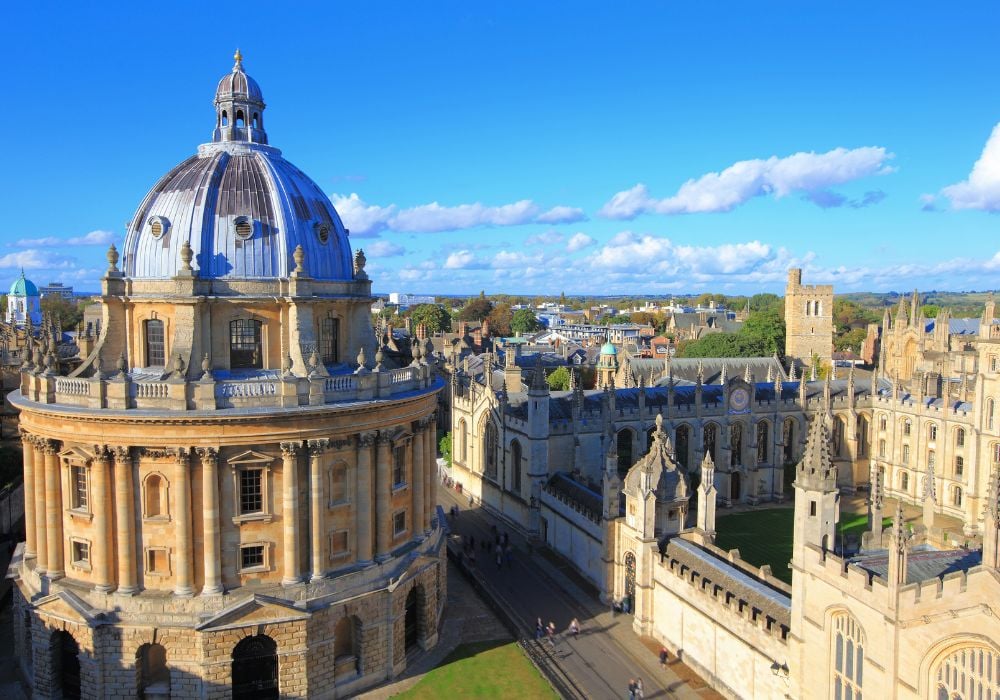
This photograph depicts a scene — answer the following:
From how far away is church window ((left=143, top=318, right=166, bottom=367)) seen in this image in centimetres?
3117

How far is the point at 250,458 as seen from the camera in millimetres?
28469

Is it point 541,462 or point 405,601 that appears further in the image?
point 541,462

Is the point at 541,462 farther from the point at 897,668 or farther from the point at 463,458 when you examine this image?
the point at 897,668

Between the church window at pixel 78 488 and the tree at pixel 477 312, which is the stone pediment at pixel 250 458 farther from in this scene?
the tree at pixel 477 312

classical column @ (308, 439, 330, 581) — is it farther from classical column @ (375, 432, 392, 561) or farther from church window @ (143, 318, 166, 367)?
church window @ (143, 318, 166, 367)

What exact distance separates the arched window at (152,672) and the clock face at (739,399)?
139 ft

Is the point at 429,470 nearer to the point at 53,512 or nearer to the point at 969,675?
the point at 53,512

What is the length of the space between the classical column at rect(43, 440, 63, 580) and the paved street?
20.1 m

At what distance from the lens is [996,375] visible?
2000 inches

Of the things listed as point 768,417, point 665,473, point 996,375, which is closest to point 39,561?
point 665,473

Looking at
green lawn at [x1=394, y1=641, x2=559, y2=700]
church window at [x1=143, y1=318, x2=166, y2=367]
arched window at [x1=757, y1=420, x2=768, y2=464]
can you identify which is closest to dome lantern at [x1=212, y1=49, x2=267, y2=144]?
church window at [x1=143, y1=318, x2=166, y2=367]

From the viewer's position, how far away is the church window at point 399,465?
33.4 metres

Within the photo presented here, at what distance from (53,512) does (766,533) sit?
1619 inches

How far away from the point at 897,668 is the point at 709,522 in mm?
13630
